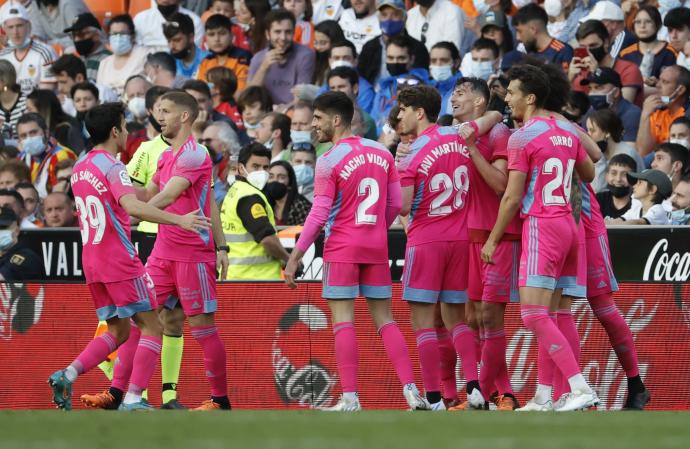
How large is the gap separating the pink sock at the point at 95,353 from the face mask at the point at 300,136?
20.1 feet

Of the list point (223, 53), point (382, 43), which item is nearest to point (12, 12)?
point (223, 53)

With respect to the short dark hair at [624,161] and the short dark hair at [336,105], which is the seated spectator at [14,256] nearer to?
the short dark hair at [336,105]

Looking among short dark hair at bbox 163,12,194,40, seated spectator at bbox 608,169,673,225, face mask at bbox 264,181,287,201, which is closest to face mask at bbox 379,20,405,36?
short dark hair at bbox 163,12,194,40

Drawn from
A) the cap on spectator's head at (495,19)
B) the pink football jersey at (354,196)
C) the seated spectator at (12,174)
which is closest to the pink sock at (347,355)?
the pink football jersey at (354,196)

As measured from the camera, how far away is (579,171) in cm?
1041

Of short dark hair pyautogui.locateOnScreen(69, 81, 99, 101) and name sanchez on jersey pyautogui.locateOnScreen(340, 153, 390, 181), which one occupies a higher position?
short dark hair pyautogui.locateOnScreen(69, 81, 99, 101)

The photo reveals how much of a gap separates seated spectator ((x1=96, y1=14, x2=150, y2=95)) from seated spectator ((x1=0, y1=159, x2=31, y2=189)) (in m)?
2.73

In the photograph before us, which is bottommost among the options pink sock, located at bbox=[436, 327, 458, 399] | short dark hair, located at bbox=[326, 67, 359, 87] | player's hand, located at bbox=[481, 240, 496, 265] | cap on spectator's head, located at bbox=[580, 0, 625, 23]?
pink sock, located at bbox=[436, 327, 458, 399]

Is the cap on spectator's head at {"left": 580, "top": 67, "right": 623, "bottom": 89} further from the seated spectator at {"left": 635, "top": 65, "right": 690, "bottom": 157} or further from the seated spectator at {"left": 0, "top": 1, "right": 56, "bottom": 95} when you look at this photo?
the seated spectator at {"left": 0, "top": 1, "right": 56, "bottom": 95}


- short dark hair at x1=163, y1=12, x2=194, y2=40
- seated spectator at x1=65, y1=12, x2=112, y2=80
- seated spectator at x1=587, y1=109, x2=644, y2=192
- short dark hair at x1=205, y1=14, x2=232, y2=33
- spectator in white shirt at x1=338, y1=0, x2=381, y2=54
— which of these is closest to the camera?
seated spectator at x1=587, y1=109, x2=644, y2=192

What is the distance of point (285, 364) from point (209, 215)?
177 cm

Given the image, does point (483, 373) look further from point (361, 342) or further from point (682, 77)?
point (682, 77)

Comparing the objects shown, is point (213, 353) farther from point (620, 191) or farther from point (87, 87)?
point (87, 87)

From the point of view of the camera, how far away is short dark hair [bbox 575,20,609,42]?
53.2ft
